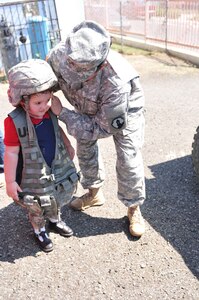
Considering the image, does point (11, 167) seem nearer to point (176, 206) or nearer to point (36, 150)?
point (36, 150)

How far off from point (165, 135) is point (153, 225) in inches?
69.8

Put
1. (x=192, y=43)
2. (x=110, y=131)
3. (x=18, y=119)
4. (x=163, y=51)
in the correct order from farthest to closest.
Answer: (x=163, y=51) < (x=192, y=43) < (x=110, y=131) < (x=18, y=119)

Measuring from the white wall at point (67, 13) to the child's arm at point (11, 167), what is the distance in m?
5.59

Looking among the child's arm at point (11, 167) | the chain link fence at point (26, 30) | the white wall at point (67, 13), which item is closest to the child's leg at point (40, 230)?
the child's arm at point (11, 167)

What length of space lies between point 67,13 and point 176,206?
579 centimetres

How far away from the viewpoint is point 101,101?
6.86 ft

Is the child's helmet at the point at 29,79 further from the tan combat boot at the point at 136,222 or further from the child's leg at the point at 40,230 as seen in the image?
the tan combat boot at the point at 136,222

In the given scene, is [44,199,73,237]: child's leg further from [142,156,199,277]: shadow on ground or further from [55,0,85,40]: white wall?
[55,0,85,40]: white wall

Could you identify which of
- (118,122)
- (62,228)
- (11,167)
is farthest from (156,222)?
(11,167)

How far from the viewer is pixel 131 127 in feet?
7.56

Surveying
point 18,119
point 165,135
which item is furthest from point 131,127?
point 165,135

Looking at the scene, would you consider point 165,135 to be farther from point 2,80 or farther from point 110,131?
point 2,80

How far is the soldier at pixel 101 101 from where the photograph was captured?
5.85 feet

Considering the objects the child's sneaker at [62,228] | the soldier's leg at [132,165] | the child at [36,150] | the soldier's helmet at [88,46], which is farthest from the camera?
the child's sneaker at [62,228]
